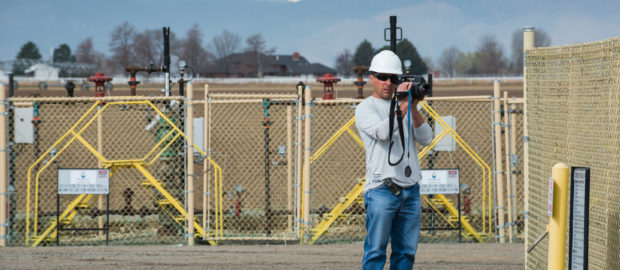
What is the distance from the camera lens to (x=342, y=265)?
8.05 m

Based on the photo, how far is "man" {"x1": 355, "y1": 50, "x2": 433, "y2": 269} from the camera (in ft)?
16.5

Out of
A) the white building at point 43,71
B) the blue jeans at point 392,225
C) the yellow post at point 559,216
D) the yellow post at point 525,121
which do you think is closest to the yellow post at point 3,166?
the blue jeans at point 392,225

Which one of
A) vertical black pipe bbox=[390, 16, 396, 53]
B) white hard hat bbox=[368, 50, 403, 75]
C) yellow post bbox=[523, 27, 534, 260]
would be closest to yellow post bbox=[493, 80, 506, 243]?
vertical black pipe bbox=[390, 16, 396, 53]

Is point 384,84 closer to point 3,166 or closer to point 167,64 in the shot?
point 3,166

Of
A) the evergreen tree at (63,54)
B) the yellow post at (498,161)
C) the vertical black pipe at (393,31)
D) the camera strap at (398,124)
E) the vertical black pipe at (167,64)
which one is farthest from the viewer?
the evergreen tree at (63,54)

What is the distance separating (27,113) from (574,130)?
8.05 m

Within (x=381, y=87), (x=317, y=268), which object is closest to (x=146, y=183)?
(x=317, y=268)

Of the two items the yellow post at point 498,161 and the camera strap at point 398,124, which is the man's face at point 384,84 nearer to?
the camera strap at point 398,124

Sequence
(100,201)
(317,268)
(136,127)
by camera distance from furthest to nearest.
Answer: (136,127)
(100,201)
(317,268)

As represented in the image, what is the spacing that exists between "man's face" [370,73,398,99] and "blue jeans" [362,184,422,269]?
0.70 meters

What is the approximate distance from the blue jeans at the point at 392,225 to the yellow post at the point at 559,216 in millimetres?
1000

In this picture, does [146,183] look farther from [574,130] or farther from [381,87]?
[574,130]

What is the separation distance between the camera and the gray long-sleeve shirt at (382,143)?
5055 millimetres

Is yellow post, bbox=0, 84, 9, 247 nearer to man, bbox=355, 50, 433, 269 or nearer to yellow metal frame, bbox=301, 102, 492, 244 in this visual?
yellow metal frame, bbox=301, 102, 492, 244
